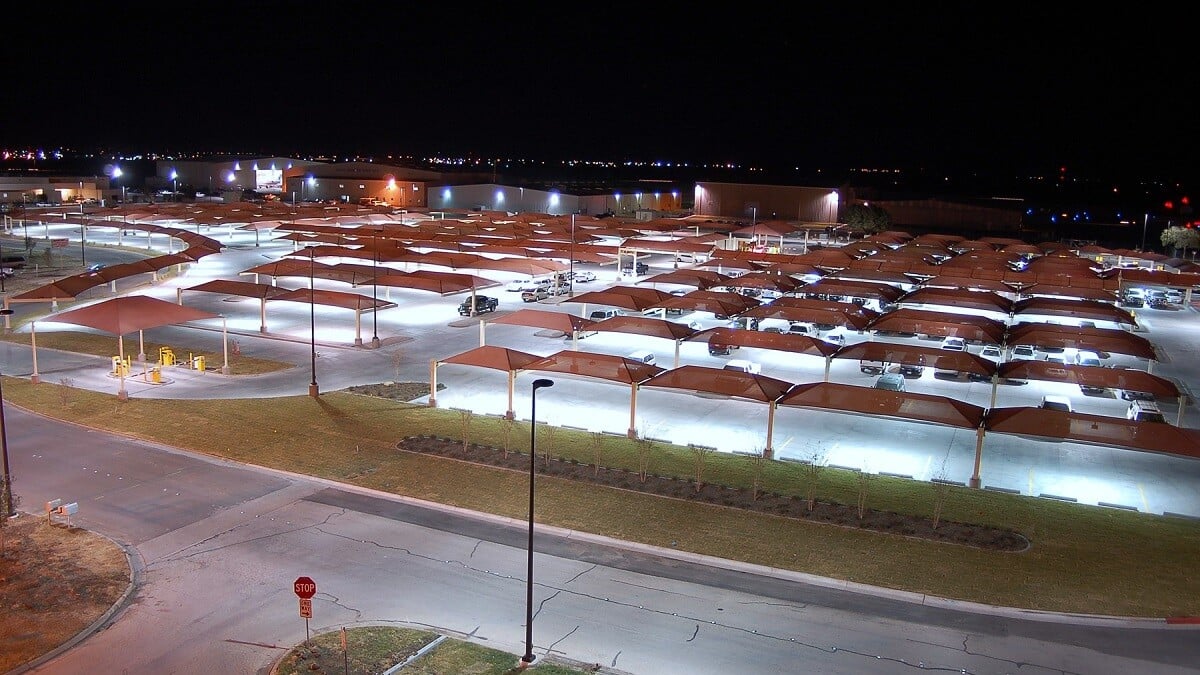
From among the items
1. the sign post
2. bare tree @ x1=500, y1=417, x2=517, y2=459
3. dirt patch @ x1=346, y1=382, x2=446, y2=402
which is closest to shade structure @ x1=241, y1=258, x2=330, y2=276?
dirt patch @ x1=346, y1=382, x2=446, y2=402

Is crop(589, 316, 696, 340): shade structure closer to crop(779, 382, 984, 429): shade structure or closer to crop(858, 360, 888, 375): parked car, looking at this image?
crop(858, 360, 888, 375): parked car

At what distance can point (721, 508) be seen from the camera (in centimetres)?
2602

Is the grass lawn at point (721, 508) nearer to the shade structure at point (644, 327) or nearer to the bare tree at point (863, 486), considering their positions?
the bare tree at point (863, 486)

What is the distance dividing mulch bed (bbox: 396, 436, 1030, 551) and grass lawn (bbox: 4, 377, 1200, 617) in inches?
18.0

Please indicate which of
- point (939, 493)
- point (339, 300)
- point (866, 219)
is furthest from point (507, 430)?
point (866, 219)

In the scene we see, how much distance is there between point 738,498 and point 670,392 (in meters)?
12.3

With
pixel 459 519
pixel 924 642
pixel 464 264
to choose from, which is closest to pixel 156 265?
pixel 464 264

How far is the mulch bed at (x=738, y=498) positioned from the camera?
24422 millimetres

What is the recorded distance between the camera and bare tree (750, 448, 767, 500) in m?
26.9

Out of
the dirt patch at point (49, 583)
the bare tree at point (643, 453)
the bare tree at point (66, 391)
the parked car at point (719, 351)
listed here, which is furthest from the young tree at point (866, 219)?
the dirt patch at point (49, 583)

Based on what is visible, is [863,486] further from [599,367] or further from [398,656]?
[398,656]

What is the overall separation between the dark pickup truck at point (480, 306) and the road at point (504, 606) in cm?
3135

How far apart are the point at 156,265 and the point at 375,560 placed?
50.8 meters

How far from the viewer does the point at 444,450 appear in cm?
3056
